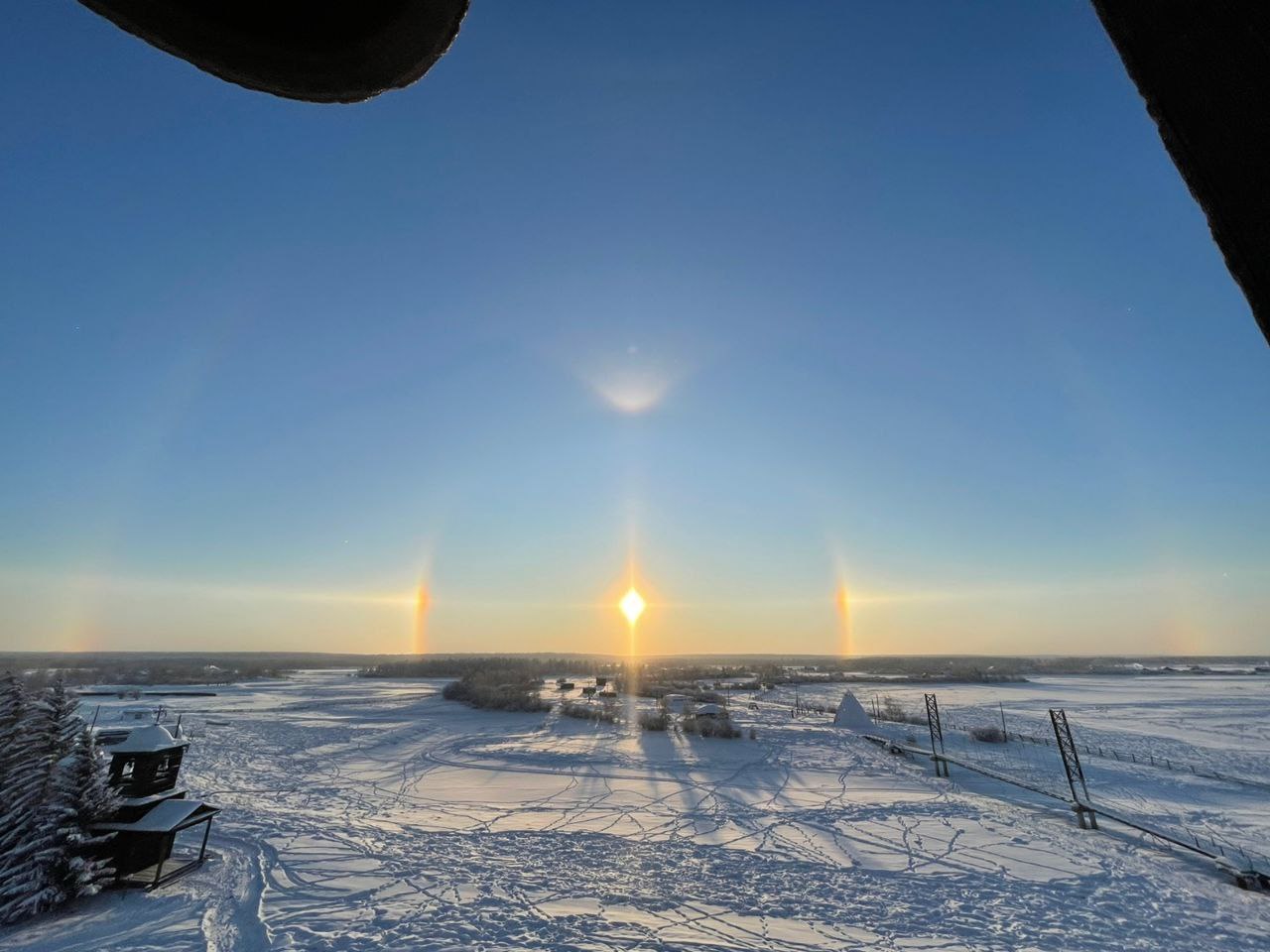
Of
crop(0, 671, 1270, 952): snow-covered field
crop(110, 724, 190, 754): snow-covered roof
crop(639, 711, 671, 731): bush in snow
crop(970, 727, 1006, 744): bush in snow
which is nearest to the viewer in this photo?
crop(0, 671, 1270, 952): snow-covered field

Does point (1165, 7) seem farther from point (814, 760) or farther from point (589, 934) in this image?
point (814, 760)

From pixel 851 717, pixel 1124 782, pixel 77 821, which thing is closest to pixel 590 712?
pixel 851 717

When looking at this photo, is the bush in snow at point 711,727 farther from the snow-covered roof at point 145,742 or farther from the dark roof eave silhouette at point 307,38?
the dark roof eave silhouette at point 307,38

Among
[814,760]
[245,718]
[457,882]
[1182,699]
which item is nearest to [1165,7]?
[457,882]

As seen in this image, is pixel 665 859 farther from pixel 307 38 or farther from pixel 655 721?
pixel 655 721

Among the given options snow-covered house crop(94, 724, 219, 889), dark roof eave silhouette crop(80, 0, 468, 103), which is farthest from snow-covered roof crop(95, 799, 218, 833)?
dark roof eave silhouette crop(80, 0, 468, 103)

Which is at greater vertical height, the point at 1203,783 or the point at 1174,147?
the point at 1174,147

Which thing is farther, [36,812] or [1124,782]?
[1124,782]

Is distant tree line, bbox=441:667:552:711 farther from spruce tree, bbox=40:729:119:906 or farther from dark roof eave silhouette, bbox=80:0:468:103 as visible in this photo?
dark roof eave silhouette, bbox=80:0:468:103
